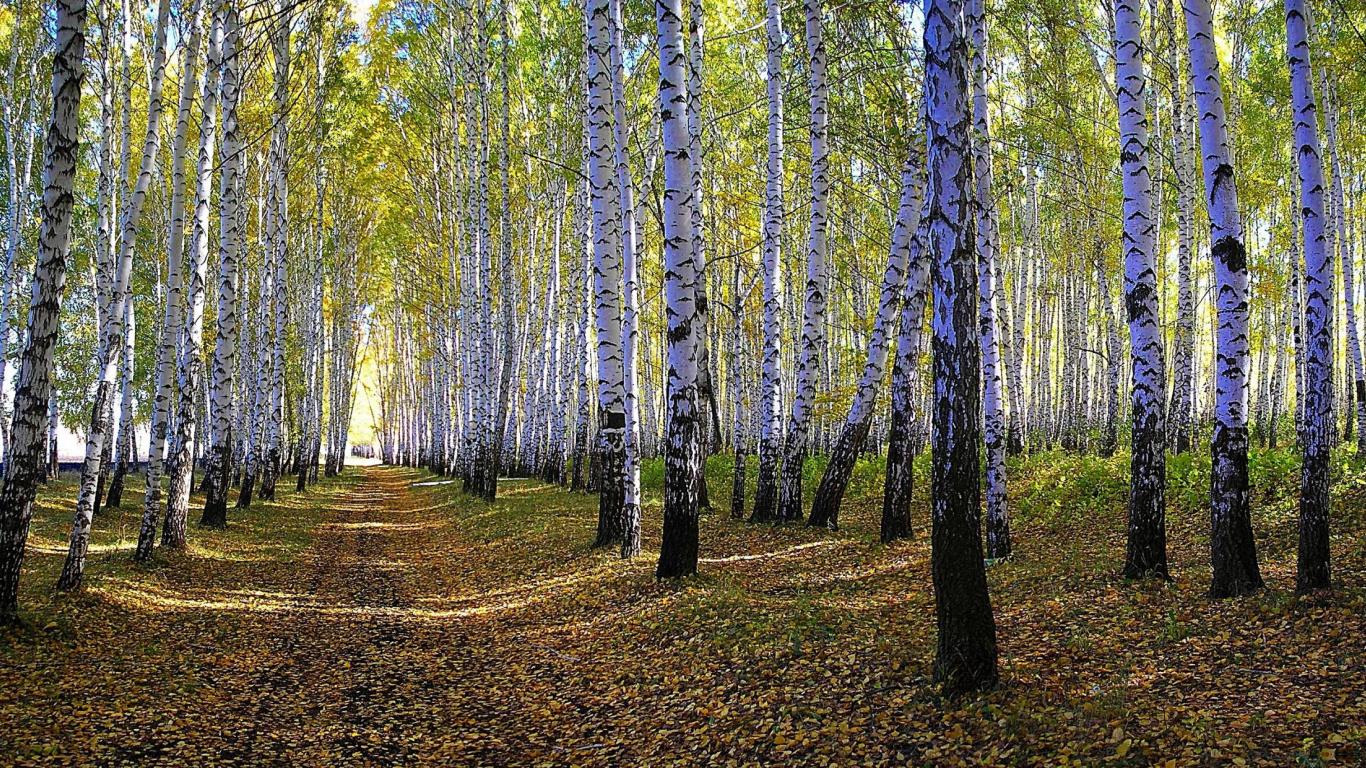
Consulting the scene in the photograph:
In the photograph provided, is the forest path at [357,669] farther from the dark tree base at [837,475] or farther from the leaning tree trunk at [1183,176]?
the leaning tree trunk at [1183,176]

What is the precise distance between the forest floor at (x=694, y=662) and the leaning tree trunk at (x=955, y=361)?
1.52 ft

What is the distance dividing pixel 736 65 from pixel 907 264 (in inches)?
398

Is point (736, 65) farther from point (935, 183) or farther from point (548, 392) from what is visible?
point (935, 183)

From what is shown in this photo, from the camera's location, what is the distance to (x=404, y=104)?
2422 centimetres

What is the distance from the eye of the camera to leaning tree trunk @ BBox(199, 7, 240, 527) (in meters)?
11.1

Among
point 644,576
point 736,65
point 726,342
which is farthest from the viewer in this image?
point 726,342

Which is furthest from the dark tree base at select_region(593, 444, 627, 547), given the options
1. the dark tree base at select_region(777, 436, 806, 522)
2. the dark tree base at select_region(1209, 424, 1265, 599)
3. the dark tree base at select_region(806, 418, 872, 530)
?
the dark tree base at select_region(1209, 424, 1265, 599)

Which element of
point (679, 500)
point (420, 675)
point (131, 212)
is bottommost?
point (420, 675)

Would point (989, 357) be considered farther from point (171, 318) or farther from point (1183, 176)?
point (171, 318)

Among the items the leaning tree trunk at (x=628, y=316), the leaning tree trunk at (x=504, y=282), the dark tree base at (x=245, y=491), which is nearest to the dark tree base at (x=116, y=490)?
the dark tree base at (x=245, y=491)

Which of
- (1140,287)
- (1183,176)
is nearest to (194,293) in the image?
(1140,287)

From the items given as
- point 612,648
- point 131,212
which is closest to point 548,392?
point 131,212

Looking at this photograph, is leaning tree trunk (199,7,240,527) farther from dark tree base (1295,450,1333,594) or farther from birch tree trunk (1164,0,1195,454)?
birch tree trunk (1164,0,1195,454)

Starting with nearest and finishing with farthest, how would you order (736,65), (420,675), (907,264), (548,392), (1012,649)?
(1012,649) < (420,675) < (907,264) < (736,65) < (548,392)
